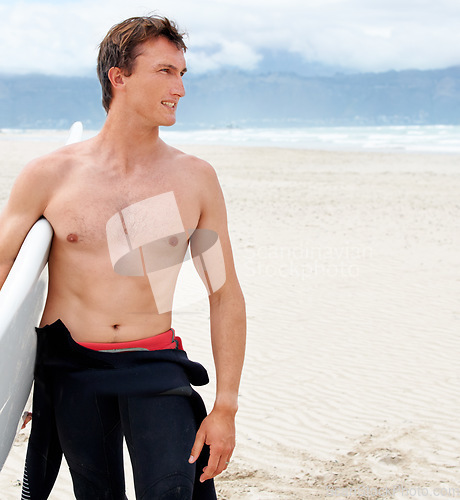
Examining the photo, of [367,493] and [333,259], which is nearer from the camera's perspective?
[367,493]

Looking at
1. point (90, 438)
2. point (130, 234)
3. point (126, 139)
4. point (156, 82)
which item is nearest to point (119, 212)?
point (130, 234)

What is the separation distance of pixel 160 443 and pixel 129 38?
112 cm

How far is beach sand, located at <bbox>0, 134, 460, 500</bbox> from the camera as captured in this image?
149 inches

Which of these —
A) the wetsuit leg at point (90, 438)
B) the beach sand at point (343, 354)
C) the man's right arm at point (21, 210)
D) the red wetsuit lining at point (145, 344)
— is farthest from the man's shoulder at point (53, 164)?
the beach sand at point (343, 354)

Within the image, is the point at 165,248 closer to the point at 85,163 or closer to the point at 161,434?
the point at 85,163

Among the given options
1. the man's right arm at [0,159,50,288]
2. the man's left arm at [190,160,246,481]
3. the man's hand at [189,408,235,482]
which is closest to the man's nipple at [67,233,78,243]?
the man's right arm at [0,159,50,288]

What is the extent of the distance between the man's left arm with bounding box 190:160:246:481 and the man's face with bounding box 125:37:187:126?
24cm

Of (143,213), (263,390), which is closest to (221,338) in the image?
(143,213)

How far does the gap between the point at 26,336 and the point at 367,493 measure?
93.6 inches

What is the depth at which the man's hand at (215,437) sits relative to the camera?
1.87 metres

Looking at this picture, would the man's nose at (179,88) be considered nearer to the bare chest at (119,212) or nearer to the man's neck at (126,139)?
the man's neck at (126,139)

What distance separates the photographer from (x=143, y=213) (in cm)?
195

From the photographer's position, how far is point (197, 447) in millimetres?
1845

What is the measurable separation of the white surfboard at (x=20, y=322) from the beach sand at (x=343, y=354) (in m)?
1.89
